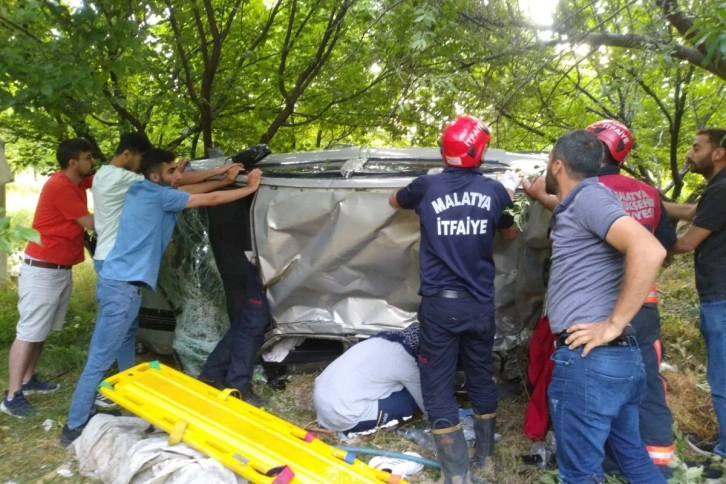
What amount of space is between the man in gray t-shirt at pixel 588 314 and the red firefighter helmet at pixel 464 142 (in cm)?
58

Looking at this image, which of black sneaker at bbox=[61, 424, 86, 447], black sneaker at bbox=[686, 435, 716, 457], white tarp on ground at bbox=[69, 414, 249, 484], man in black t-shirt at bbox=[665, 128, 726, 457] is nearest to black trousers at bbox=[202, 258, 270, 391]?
white tarp on ground at bbox=[69, 414, 249, 484]

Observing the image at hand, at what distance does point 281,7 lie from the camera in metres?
6.60

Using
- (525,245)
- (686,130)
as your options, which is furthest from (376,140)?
(525,245)

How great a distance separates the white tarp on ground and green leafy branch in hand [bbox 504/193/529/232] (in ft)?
6.24

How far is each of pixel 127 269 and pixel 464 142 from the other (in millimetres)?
2112

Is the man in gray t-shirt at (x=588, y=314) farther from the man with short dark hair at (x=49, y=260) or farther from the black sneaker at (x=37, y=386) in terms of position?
the black sneaker at (x=37, y=386)

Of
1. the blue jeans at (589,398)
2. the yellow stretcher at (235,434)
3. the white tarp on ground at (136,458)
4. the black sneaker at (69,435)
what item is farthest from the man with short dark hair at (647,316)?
the black sneaker at (69,435)

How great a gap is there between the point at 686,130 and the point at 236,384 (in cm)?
569

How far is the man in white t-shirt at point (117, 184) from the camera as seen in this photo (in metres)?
3.85

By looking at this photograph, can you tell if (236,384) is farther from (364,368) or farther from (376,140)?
(376,140)

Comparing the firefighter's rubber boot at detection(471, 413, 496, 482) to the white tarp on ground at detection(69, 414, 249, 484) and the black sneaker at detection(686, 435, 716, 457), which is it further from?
the white tarp on ground at detection(69, 414, 249, 484)

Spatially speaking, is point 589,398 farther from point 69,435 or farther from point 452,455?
point 69,435

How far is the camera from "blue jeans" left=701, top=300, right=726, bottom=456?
315 centimetres

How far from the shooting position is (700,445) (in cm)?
344
